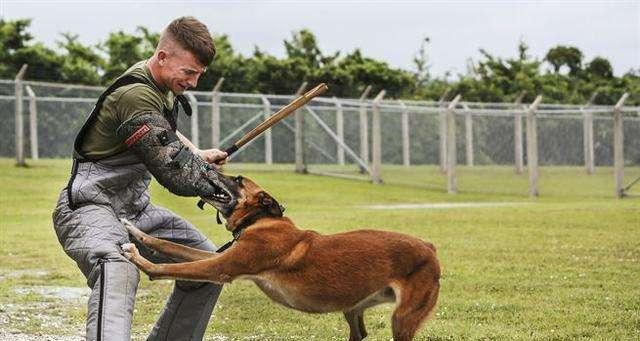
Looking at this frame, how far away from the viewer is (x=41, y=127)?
3222cm

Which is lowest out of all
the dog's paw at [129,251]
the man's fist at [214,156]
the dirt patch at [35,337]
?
the dirt patch at [35,337]

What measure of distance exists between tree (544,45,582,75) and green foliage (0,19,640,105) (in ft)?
0.15

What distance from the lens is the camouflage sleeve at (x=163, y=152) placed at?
628 cm

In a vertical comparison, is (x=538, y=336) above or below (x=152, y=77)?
below

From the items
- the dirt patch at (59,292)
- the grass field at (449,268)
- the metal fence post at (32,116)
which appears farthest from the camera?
the metal fence post at (32,116)

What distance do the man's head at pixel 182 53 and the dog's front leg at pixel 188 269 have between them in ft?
3.12

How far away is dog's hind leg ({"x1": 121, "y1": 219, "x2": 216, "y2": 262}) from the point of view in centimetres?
691

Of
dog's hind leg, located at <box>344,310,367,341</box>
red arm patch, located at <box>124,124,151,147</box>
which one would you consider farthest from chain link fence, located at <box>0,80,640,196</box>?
red arm patch, located at <box>124,124,151,147</box>

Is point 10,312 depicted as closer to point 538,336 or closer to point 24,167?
point 538,336

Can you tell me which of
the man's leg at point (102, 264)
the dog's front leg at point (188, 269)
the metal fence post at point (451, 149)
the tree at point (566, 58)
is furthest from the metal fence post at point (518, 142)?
the man's leg at point (102, 264)

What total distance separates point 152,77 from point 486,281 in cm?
745

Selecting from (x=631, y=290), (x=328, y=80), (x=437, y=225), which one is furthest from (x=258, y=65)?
(x=631, y=290)

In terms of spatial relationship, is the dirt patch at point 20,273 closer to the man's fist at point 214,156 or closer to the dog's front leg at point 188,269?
the man's fist at point 214,156

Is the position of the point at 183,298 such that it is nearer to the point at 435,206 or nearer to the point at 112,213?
the point at 112,213
